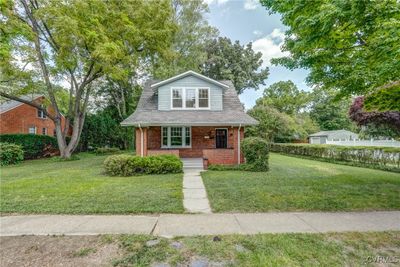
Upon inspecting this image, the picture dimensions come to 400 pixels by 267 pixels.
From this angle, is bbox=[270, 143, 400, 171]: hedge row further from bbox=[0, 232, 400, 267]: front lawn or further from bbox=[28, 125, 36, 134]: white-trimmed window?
bbox=[28, 125, 36, 134]: white-trimmed window

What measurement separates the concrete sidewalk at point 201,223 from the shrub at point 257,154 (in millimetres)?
6090

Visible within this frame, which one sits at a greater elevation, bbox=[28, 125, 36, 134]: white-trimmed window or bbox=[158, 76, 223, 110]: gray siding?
bbox=[158, 76, 223, 110]: gray siding

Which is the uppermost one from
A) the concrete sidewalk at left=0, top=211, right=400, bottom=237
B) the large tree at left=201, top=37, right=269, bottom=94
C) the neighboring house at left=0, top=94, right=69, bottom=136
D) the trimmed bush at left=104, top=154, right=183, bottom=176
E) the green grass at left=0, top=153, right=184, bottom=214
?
the large tree at left=201, top=37, right=269, bottom=94

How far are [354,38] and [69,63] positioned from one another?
17792mm

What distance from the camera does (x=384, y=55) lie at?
5.02 meters

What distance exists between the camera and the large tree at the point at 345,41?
15.2 ft

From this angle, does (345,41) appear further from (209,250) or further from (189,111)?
(189,111)

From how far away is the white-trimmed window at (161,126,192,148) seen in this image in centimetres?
1505

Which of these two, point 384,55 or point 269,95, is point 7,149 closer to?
point 384,55

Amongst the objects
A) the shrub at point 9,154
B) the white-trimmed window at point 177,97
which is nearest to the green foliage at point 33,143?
the shrub at point 9,154

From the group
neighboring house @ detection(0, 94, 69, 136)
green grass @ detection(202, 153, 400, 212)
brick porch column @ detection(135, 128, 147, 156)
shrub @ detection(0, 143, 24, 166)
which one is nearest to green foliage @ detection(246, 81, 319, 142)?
brick porch column @ detection(135, 128, 147, 156)

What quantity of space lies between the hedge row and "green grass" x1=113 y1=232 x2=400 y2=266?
11.7 meters

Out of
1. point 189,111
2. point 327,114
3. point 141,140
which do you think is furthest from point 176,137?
point 327,114

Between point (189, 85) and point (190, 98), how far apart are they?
86 centimetres
